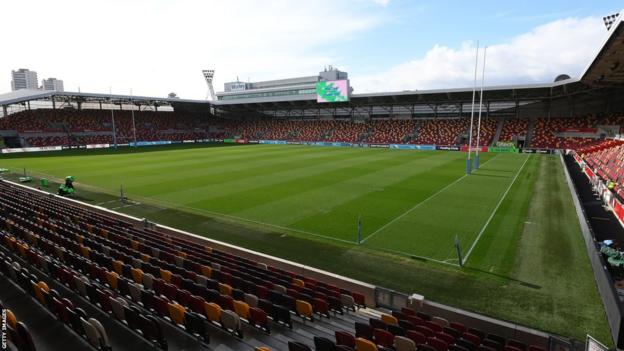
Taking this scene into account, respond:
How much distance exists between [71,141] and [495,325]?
71743 millimetres

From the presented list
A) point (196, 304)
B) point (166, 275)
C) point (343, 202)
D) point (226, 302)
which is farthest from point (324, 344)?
point (343, 202)

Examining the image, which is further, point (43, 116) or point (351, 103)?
point (351, 103)

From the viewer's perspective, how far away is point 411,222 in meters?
17.3

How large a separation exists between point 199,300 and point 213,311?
0.48 m

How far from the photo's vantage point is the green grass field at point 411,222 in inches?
418

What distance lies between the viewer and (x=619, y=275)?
35.4 ft

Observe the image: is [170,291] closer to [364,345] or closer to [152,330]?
[152,330]

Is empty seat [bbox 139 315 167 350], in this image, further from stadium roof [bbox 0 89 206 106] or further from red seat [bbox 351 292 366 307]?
stadium roof [bbox 0 89 206 106]

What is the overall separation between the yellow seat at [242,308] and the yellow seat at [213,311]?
0.50 metres

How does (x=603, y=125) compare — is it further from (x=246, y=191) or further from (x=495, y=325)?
(x=495, y=325)

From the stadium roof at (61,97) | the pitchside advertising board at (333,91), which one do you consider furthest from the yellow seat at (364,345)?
the stadium roof at (61,97)

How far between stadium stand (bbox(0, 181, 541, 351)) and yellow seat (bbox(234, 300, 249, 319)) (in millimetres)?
27

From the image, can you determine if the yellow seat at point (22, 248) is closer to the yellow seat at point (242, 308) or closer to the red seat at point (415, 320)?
the yellow seat at point (242, 308)

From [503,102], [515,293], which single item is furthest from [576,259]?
[503,102]
